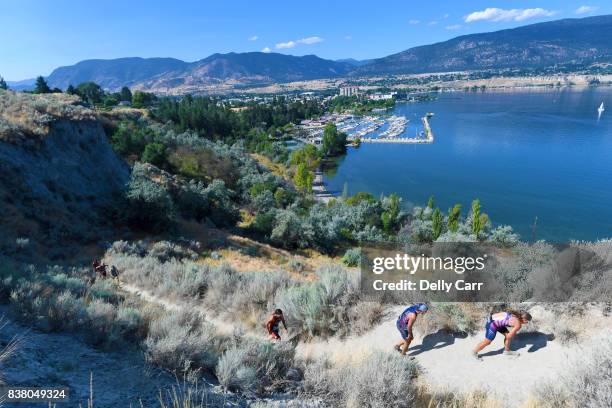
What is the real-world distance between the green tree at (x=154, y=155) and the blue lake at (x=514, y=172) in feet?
91.8

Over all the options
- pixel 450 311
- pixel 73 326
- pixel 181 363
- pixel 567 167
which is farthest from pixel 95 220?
pixel 567 167

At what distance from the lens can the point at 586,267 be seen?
6305 millimetres

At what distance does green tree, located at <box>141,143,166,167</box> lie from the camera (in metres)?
28.4

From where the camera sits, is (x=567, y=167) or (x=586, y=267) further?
(x=567, y=167)

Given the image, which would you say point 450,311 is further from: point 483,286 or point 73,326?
point 73,326

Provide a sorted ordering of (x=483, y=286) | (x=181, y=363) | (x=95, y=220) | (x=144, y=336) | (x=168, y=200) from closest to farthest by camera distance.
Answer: (x=181, y=363), (x=144, y=336), (x=483, y=286), (x=95, y=220), (x=168, y=200)

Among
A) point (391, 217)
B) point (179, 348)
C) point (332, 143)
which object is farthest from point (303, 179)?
point (179, 348)

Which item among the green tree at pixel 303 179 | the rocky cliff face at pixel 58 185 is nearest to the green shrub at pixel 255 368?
A: the rocky cliff face at pixel 58 185

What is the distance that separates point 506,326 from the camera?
205 inches

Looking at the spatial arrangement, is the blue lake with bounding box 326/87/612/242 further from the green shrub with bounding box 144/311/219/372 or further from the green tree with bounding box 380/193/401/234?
the green shrub with bounding box 144/311/219/372

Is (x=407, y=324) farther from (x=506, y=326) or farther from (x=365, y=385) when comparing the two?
(x=365, y=385)

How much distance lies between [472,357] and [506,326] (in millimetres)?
676

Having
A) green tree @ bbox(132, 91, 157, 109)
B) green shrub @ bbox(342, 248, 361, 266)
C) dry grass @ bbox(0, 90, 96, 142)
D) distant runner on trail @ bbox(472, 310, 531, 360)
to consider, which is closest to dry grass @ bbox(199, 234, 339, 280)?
green shrub @ bbox(342, 248, 361, 266)

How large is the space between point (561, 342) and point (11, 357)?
6803 mm
